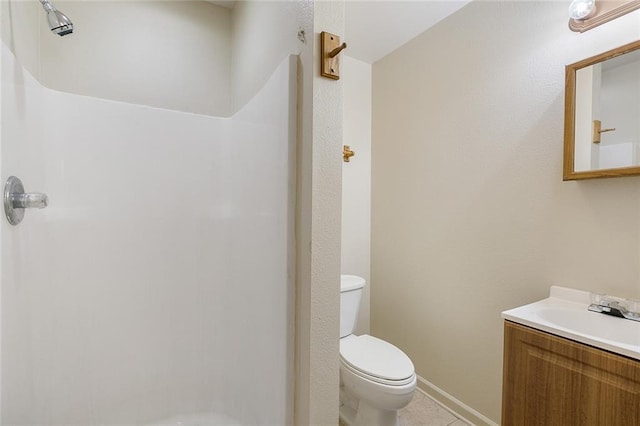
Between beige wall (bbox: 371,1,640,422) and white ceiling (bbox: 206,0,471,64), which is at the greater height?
white ceiling (bbox: 206,0,471,64)

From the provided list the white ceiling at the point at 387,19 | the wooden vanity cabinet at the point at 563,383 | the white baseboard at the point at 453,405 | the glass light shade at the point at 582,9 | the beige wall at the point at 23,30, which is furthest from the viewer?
the white ceiling at the point at 387,19

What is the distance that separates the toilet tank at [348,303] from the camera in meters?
1.82

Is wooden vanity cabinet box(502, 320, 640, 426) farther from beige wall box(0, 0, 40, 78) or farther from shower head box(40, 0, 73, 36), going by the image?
beige wall box(0, 0, 40, 78)

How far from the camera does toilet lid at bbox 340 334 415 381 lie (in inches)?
55.4

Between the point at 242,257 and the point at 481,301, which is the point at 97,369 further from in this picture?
the point at 481,301

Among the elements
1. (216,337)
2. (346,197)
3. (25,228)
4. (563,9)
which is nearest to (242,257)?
(216,337)

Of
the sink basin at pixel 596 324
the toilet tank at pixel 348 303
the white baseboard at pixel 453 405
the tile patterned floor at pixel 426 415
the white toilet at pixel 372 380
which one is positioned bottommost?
the tile patterned floor at pixel 426 415

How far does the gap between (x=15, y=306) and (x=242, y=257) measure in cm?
83

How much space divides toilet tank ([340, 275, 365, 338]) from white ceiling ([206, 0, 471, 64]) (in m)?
1.44

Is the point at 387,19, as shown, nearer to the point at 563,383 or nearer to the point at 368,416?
the point at 563,383

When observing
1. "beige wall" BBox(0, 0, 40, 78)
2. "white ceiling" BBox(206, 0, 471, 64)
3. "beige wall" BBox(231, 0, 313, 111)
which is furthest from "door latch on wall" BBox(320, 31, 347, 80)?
"beige wall" BBox(0, 0, 40, 78)

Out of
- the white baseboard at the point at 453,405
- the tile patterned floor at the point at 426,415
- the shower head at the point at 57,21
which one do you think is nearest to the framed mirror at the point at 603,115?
the white baseboard at the point at 453,405

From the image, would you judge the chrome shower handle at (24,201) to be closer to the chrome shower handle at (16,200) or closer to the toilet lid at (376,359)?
the chrome shower handle at (16,200)

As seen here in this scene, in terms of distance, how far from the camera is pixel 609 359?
2.94 feet
